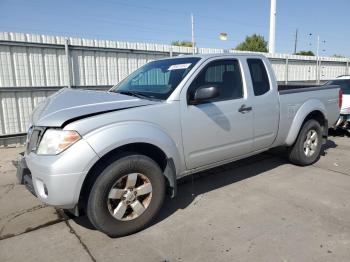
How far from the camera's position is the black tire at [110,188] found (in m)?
2.88

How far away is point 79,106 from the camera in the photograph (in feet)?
9.96

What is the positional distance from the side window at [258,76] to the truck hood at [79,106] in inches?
68.1

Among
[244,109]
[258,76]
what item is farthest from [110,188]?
[258,76]

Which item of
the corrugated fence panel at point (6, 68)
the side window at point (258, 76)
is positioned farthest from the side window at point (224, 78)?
the corrugated fence panel at point (6, 68)

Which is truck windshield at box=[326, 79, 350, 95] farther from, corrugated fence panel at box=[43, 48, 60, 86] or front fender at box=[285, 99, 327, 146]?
corrugated fence panel at box=[43, 48, 60, 86]

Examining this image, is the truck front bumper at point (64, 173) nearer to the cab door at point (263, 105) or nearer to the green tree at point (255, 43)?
the cab door at point (263, 105)

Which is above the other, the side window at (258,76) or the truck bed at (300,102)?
the side window at (258,76)

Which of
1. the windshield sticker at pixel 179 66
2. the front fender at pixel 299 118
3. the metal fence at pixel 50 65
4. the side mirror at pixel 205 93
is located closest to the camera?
the side mirror at pixel 205 93

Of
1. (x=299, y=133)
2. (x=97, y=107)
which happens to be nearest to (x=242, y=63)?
(x=299, y=133)

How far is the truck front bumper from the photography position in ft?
8.86

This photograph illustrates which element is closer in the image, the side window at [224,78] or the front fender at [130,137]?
the front fender at [130,137]

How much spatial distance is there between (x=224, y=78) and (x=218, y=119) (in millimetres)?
673

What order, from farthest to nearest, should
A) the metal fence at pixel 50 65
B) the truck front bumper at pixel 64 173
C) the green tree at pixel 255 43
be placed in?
the green tree at pixel 255 43 → the metal fence at pixel 50 65 → the truck front bumper at pixel 64 173

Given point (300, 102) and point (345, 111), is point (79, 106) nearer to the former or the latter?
point (300, 102)
